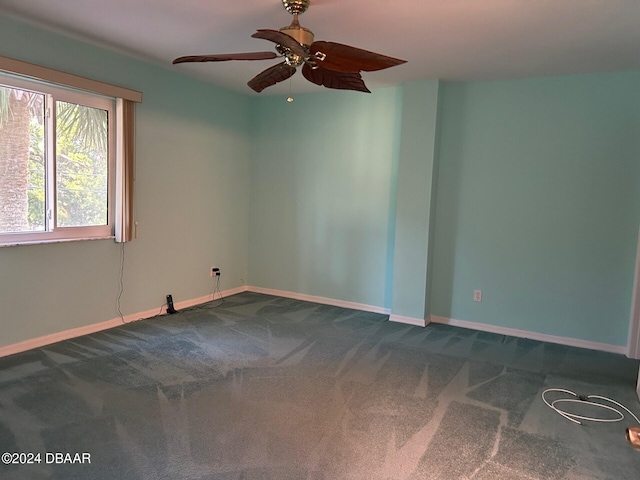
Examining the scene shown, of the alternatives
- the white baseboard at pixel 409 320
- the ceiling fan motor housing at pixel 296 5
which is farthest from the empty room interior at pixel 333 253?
the ceiling fan motor housing at pixel 296 5

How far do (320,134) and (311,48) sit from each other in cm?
292

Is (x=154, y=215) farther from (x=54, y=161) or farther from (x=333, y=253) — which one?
(x=333, y=253)

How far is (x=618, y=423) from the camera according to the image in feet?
8.42

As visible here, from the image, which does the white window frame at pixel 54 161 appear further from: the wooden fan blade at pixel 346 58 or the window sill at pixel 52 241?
the wooden fan blade at pixel 346 58

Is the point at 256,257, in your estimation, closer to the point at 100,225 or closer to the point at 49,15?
the point at 100,225

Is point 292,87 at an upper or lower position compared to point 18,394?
upper

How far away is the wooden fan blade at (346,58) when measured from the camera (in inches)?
82.2

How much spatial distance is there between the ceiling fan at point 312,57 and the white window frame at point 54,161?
1.63m

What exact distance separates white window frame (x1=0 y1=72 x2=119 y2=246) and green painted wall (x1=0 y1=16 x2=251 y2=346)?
0.30 ft

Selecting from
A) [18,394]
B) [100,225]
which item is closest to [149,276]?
[100,225]

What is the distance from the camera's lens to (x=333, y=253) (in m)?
5.06

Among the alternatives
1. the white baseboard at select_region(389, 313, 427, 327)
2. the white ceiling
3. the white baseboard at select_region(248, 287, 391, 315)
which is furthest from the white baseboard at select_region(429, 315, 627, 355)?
the white ceiling

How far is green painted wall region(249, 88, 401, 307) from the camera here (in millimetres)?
4711

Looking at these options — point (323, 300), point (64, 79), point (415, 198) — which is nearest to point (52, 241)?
point (64, 79)
